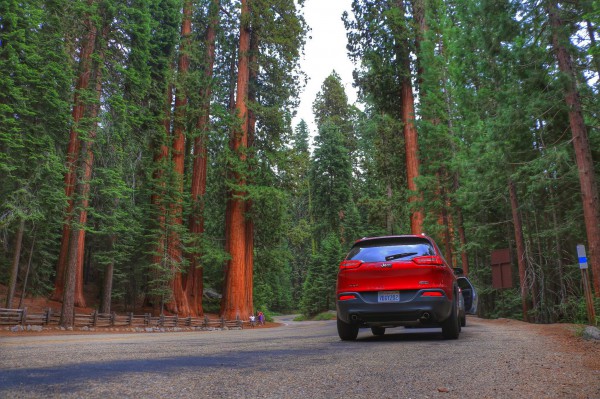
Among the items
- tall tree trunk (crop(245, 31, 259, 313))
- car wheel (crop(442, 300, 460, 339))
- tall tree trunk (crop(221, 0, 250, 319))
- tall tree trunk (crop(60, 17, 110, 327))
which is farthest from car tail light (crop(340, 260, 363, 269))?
tall tree trunk (crop(245, 31, 259, 313))

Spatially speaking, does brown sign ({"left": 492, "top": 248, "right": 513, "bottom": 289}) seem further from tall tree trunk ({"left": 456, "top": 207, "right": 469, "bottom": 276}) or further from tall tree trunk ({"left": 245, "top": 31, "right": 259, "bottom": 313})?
tall tree trunk ({"left": 245, "top": 31, "right": 259, "bottom": 313})

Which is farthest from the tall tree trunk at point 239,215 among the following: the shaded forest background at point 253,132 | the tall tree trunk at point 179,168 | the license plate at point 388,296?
the license plate at point 388,296

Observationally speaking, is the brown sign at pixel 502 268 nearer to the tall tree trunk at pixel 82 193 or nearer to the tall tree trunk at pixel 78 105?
the tall tree trunk at pixel 82 193

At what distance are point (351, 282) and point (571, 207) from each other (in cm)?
1450

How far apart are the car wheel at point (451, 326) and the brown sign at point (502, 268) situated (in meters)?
13.3

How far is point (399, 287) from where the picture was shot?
7293 millimetres

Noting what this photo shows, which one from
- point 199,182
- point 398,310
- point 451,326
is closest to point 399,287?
point 398,310

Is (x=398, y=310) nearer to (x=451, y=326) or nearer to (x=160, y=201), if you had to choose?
(x=451, y=326)

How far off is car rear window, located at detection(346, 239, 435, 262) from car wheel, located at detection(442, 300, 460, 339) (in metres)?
1.13

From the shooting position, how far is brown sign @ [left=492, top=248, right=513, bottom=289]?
19.5 m

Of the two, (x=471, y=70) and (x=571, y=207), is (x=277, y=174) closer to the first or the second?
(x=471, y=70)

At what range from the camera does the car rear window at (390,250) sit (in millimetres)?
7527

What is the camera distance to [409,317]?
722cm

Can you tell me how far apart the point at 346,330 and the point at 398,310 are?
1351mm
